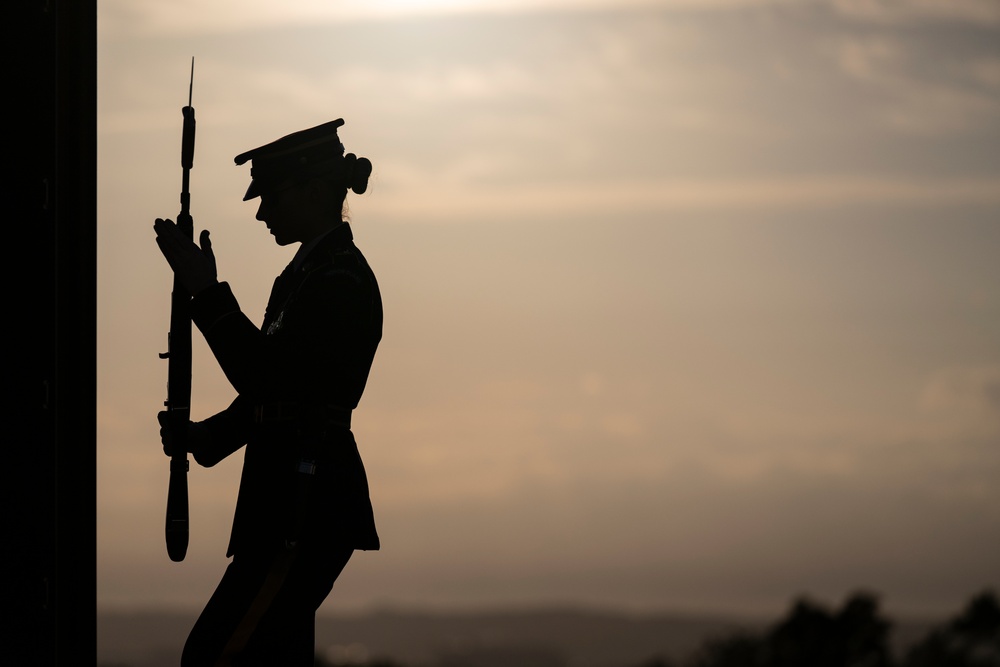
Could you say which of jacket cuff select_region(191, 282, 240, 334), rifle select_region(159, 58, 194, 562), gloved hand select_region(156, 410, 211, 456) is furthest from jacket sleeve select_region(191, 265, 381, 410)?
gloved hand select_region(156, 410, 211, 456)

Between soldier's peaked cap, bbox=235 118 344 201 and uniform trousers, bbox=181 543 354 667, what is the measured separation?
1.45 metres

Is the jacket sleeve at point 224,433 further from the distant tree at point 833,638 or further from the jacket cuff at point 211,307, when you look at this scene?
the distant tree at point 833,638

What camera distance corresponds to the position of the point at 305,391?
5.05 m

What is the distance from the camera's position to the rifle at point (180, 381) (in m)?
5.09

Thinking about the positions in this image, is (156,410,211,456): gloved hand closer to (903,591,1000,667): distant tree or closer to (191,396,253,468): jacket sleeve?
(191,396,253,468): jacket sleeve

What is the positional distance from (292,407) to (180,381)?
0.48m

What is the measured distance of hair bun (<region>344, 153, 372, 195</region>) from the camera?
5.39 metres

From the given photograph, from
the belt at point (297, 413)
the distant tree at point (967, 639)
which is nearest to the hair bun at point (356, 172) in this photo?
the belt at point (297, 413)
